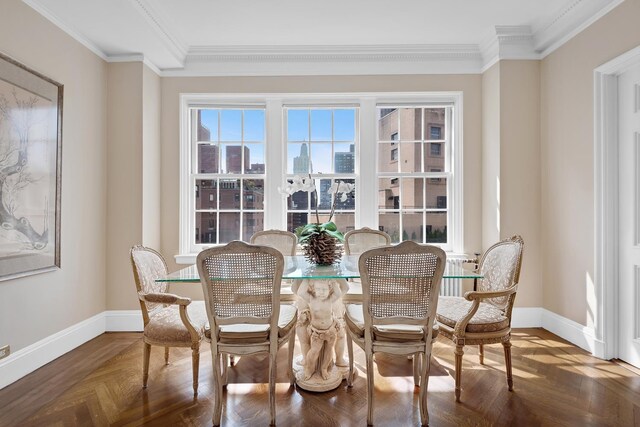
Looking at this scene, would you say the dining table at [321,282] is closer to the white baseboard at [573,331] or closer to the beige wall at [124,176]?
the beige wall at [124,176]

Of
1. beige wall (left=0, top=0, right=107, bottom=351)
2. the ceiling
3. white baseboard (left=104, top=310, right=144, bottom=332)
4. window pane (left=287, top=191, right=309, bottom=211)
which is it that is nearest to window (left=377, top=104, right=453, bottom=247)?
the ceiling

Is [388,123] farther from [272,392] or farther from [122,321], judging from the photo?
[122,321]

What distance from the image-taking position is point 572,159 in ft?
10.9

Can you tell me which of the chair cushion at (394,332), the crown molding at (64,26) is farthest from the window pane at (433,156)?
the crown molding at (64,26)

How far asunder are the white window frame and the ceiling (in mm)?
300

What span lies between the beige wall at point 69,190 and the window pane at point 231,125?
123 centimetres

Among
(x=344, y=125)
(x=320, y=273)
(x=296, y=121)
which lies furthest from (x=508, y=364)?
(x=296, y=121)

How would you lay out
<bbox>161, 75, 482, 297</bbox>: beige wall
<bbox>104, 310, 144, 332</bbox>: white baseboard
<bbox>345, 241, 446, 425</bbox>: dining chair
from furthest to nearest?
<bbox>161, 75, 482, 297</bbox>: beige wall < <bbox>104, 310, 144, 332</bbox>: white baseboard < <bbox>345, 241, 446, 425</bbox>: dining chair

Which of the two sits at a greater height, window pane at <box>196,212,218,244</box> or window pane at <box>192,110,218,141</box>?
window pane at <box>192,110,218,141</box>

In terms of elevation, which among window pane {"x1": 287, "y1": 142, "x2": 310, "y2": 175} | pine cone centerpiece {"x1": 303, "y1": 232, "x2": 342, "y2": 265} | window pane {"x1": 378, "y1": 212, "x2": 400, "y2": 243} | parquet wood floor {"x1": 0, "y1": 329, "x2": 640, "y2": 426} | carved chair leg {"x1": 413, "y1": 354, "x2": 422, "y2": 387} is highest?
window pane {"x1": 287, "y1": 142, "x2": 310, "y2": 175}

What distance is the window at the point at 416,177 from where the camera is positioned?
4.24 m

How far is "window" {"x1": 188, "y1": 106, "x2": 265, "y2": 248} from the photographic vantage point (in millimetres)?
4270

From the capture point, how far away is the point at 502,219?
12.3 ft

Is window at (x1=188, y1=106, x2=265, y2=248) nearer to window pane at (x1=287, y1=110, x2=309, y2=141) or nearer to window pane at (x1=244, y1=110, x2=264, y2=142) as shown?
window pane at (x1=244, y1=110, x2=264, y2=142)
